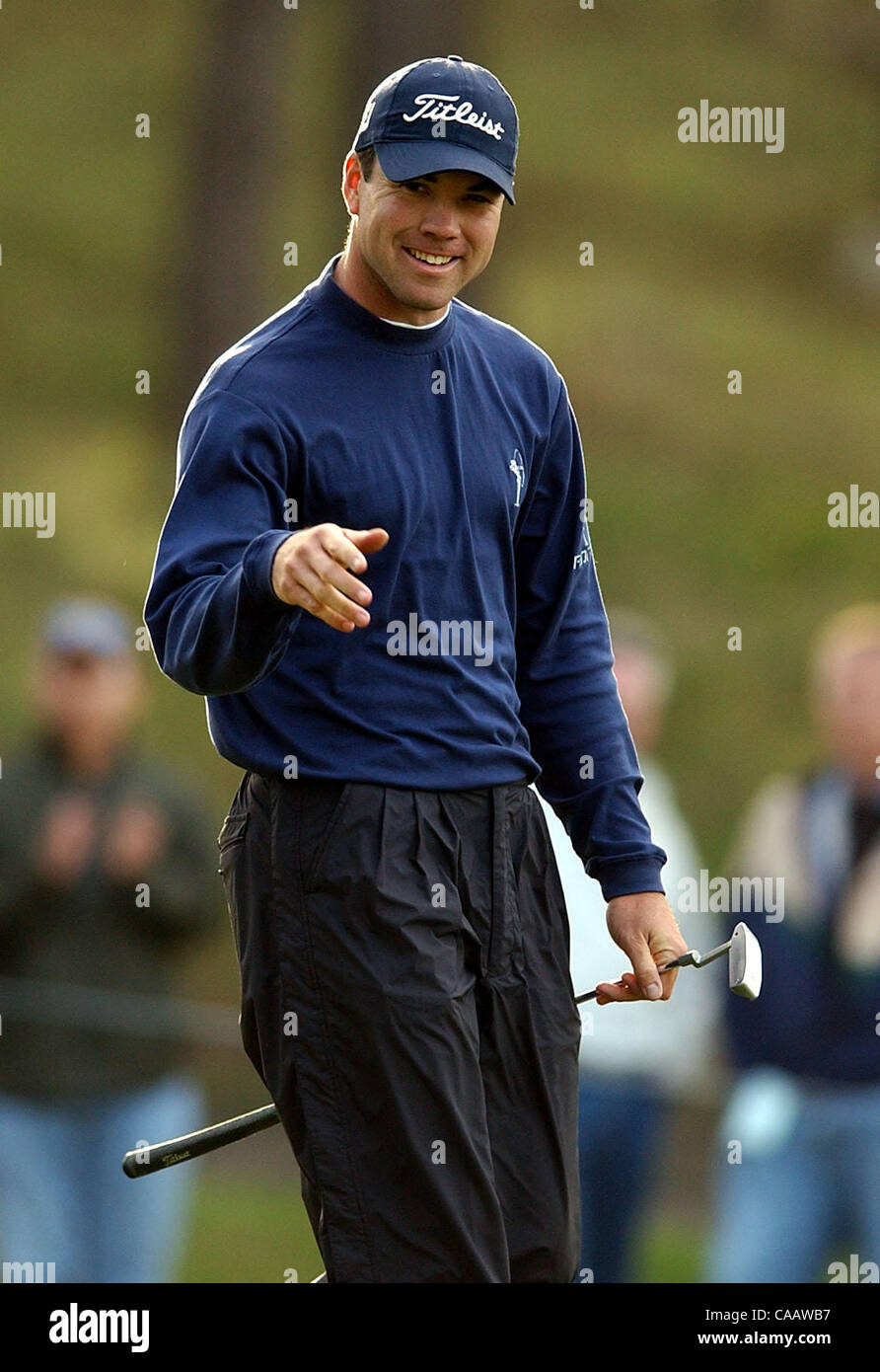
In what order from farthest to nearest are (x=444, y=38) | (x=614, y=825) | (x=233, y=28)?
(x=233, y=28)
(x=444, y=38)
(x=614, y=825)

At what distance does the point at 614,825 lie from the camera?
3.94m

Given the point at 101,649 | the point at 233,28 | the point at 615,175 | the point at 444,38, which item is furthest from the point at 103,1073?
the point at 615,175

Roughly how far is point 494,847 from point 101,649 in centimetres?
375

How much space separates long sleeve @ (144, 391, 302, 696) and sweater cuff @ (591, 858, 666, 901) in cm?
95

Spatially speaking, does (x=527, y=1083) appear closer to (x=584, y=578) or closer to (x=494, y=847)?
(x=494, y=847)

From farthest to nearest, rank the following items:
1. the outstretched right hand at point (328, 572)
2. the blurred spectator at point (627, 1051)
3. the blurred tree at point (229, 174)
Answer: the blurred tree at point (229, 174) → the blurred spectator at point (627, 1051) → the outstretched right hand at point (328, 572)

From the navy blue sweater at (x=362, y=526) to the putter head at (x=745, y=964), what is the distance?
50 cm

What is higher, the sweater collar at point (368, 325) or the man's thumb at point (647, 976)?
the sweater collar at point (368, 325)

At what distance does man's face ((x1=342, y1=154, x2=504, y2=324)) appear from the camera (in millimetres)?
3508

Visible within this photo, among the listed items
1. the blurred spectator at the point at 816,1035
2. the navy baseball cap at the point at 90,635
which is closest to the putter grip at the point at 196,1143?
the blurred spectator at the point at 816,1035

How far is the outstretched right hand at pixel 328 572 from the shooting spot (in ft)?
9.74

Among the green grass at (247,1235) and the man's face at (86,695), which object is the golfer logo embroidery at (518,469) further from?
the green grass at (247,1235)

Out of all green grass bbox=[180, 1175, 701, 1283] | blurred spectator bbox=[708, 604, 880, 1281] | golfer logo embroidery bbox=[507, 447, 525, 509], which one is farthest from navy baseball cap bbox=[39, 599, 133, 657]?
golfer logo embroidery bbox=[507, 447, 525, 509]

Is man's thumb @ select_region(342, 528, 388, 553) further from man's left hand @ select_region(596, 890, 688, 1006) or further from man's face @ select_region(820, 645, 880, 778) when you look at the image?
man's face @ select_region(820, 645, 880, 778)
